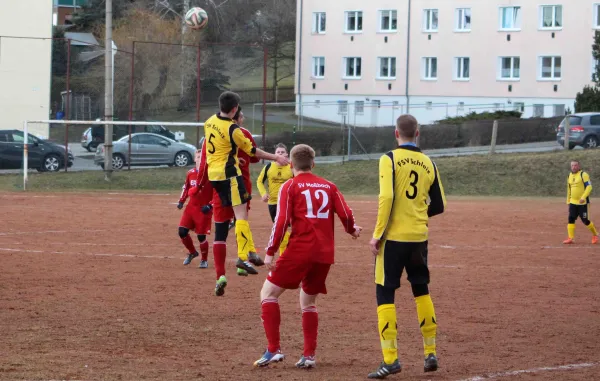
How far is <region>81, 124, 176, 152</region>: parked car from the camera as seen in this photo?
3549cm

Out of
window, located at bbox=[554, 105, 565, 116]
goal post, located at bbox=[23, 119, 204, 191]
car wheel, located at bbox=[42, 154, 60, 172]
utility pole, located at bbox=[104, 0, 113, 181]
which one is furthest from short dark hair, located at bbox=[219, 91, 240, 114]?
window, located at bbox=[554, 105, 565, 116]

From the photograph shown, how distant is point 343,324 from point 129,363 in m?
2.84

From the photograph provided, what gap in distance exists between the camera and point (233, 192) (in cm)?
1109

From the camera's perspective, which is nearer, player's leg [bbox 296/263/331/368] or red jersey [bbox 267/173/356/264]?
red jersey [bbox 267/173/356/264]

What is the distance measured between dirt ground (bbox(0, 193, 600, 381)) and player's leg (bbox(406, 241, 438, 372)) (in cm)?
16

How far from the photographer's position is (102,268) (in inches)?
544

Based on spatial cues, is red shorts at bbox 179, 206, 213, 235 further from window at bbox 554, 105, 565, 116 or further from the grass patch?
window at bbox 554, 105, 565, 116

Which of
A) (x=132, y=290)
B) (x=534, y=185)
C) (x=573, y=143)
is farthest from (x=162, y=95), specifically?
(x=132, y=290)

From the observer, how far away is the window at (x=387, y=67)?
6906cm

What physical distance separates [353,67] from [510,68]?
1245cm

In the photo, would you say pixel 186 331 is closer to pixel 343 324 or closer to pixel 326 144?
pixel 343 324

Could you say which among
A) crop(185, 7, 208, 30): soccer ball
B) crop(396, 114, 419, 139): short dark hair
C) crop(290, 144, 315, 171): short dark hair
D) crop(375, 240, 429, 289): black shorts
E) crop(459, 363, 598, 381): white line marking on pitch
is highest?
crop(185, 7, 208, 30): soccer ball

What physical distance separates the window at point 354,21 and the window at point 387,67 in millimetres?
3075

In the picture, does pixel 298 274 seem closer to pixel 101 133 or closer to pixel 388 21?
pixel 101 133
